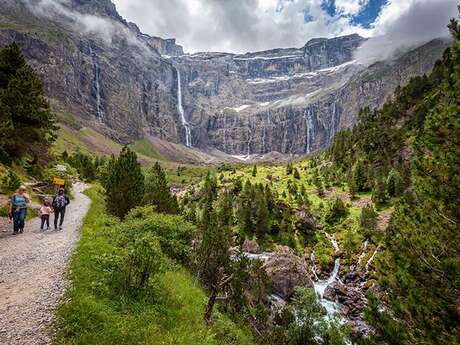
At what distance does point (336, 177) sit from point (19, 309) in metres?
82.6

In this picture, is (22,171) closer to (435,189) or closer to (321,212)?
(435,189)

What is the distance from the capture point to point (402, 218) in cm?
1330

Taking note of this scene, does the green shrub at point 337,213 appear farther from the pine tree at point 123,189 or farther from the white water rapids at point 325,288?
the pine tree at point 123,189

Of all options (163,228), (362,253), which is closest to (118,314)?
(163,228)

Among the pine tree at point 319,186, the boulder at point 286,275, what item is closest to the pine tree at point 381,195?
the pine tree at point 319,186

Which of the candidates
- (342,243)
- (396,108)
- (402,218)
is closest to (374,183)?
(342,243)

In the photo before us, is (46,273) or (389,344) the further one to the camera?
(46,273)

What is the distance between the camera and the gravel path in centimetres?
891

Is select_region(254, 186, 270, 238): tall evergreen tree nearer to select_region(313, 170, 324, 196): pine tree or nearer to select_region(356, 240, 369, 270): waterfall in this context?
select_region(356, 240, 369, 270): waterfall

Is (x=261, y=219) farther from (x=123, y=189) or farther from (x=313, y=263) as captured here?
(x=123, y=189)

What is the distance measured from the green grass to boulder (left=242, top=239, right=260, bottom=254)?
37890 millimetres

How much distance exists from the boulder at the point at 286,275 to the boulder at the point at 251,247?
35.6 ft

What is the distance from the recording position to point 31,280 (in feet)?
40.2

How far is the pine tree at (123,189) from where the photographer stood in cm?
3006
